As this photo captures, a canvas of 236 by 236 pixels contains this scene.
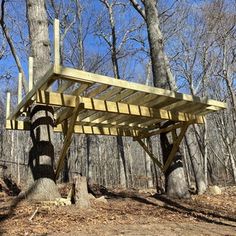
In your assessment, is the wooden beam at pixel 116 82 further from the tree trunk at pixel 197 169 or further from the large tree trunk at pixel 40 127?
the tree trunk at pixel 197 169

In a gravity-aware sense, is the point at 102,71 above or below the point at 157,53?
above

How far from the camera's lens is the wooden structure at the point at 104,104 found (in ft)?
14.9

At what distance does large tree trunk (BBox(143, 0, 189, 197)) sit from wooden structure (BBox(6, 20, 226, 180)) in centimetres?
33

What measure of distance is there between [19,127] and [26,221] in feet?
9.56

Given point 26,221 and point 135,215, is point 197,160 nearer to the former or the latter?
point 135,215

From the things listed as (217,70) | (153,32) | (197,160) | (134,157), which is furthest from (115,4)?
(134,157)

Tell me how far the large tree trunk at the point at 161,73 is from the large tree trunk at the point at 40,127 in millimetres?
2917

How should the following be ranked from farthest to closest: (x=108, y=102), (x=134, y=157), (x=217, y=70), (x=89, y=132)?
1. (x=134, y=157)
2. (x=217, y=70)
3. (x=89, y=132)
4. (x=108, y=102)

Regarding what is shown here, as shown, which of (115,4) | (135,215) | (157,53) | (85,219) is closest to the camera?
(85,219)

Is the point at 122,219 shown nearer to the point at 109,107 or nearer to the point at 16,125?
the point at 109,107

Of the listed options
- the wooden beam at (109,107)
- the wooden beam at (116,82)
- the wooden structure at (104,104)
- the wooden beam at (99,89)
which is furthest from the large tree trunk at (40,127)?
the wooden beam at (116,82)

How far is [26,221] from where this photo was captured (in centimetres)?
438

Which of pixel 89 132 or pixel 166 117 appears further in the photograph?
pixel 89 132

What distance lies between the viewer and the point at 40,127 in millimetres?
6109
